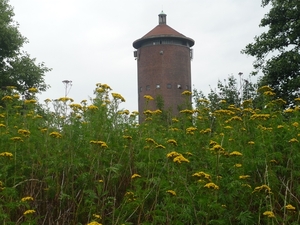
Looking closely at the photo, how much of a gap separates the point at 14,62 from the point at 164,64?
108 feet

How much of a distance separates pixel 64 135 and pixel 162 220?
189 centimetres

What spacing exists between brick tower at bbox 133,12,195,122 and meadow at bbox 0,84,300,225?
45.2 meters

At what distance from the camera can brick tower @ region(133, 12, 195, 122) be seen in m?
52.9

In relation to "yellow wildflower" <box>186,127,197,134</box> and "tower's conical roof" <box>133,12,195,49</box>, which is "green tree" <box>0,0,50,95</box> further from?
"tower's conical roof" <box>133,12,195,49</box>

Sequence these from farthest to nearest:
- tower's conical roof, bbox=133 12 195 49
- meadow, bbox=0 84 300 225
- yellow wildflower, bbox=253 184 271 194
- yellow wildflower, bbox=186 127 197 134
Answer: tower's conical roof, bbox=133 12 195 49 → yellow wildflower, bbox=186 127 197 134 → meadow, bbox=0 84 300 225 → yellow wildflower, bbox=253 184 271 194

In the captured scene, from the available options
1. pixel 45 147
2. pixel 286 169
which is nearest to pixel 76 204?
pixel 45 147

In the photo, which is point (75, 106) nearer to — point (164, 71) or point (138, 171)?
point (138, 171)

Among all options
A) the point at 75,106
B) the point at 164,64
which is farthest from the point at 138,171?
the point at 164,64

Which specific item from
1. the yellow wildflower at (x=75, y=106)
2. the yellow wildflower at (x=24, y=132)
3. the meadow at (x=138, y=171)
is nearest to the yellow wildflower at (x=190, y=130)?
the meadow at (x=138, y=171)

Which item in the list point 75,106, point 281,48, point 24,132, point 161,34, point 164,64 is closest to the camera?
point 24,132

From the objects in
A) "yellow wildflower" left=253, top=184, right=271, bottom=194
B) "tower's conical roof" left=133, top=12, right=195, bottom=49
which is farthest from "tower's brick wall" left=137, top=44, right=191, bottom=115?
"yellow wildflower" left=253, top=184, right=271, bottom=194

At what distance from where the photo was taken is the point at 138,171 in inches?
227

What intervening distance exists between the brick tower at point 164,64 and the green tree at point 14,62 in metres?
29.9

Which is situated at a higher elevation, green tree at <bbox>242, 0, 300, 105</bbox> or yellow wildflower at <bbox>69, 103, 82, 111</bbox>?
green tree at <bbox>242, 0, 300, 105</bbox>
